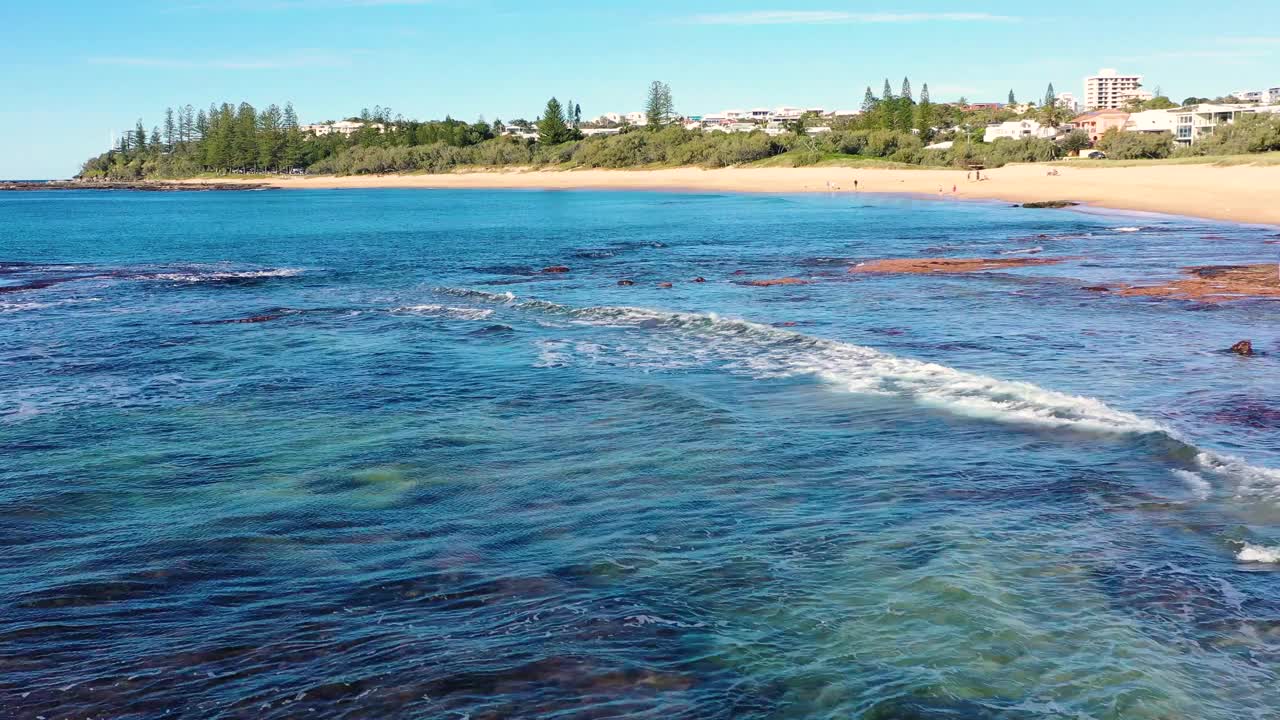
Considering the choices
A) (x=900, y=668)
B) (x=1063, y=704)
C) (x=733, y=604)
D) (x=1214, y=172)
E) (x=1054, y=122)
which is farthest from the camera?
(x=1054, y=122)

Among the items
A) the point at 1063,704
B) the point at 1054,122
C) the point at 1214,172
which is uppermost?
the point at 1054,122

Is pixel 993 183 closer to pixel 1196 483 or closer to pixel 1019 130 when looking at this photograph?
pixel 1019 130

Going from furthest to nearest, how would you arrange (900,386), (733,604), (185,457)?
(900,386) → (185,457) → (733,604)

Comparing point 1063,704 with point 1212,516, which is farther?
point 1212,516

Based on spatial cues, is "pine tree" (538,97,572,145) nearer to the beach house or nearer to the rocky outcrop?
the beach house

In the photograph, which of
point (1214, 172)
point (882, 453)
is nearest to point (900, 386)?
point (882, 453)

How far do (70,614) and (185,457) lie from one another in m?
4.98

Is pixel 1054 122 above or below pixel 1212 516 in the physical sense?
above

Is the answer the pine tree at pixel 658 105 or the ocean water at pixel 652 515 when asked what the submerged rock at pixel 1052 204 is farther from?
the pine tree at pixel 658 105

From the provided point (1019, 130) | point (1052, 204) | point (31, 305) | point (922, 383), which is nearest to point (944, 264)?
point (922, 383)

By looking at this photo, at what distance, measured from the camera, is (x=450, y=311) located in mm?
27500

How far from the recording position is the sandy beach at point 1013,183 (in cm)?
5762

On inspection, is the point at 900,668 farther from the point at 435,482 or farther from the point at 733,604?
the point at 435,482

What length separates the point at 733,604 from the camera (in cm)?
869
